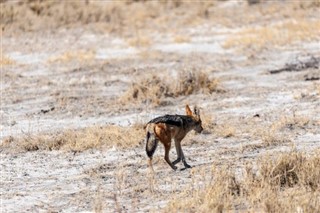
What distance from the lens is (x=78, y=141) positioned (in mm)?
10758

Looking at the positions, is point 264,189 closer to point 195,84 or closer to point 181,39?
point 195,84

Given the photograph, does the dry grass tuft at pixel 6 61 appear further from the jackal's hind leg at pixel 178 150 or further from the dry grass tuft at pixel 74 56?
the jackal's hind leg at pixel 178 150

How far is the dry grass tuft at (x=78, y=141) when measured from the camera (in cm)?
1062

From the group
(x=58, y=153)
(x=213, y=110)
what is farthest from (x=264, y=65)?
(x=58, y=153)

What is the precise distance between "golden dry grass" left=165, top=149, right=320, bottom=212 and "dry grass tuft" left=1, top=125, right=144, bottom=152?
96.0 inches

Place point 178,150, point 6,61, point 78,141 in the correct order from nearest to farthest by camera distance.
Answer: point 178,150 → point 78,141 → point 6,61

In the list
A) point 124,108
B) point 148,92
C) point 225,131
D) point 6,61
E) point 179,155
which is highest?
point 179,155

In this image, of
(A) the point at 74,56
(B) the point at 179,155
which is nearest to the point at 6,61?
(A) the point at 74,56

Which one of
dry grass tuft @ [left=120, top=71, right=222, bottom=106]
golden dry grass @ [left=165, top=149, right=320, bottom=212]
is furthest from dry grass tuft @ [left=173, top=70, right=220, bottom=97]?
golden dry grass @ [left=165, top=149, right=320, bottom=212]

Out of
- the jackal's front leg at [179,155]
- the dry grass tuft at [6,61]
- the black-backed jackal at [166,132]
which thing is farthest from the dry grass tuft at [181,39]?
the jackal's front leg at [179,155]

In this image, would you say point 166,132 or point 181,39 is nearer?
point 166,132

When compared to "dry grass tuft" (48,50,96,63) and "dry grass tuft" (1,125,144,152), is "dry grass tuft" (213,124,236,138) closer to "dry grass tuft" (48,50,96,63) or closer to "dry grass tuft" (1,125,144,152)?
"dry grass tuft" (1,125,144,152)

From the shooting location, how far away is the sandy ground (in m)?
8.40

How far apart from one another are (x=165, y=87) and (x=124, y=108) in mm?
1342
